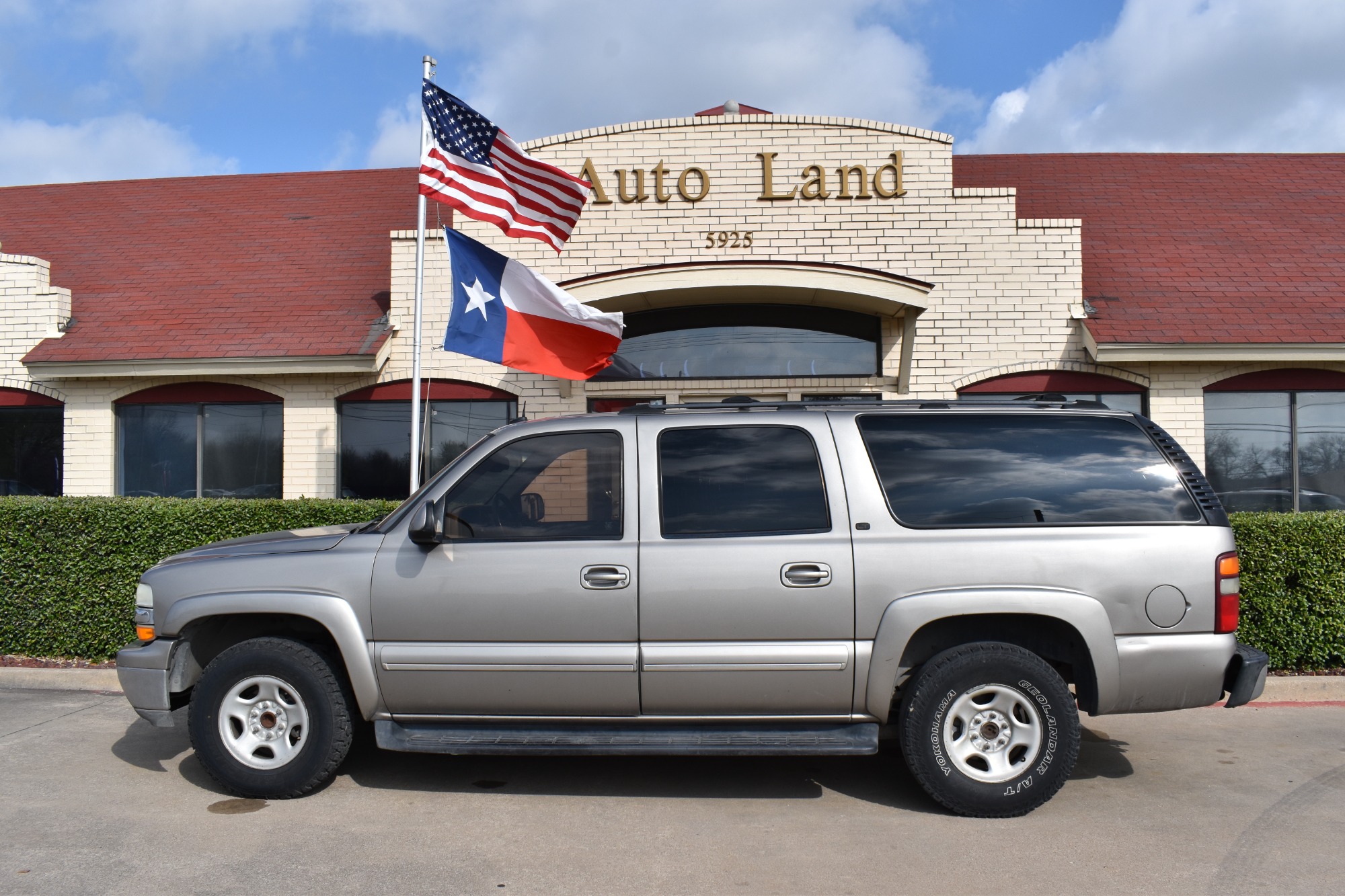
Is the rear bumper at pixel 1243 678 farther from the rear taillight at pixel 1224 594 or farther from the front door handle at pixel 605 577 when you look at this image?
the front door handle at pixel 605 577

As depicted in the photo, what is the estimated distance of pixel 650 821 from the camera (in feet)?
15.7

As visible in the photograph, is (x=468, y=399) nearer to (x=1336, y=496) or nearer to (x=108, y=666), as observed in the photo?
(x=108, y=666)

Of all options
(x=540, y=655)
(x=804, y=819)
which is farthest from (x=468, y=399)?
(x=804, y=819)

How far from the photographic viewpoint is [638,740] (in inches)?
191

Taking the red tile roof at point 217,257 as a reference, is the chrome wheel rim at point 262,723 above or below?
below

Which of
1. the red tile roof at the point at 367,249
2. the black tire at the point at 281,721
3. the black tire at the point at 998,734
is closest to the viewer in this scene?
the black tire at the point at 998,734

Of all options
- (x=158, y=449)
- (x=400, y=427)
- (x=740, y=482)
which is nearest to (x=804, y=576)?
(x=740, y=482)

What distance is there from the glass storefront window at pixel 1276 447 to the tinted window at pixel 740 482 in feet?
23.0

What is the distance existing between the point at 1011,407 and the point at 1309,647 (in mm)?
4005

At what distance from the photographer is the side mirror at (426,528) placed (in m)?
4.80

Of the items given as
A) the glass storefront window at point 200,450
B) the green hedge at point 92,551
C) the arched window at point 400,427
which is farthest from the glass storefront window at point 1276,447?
the glass storefront window at point 200,450

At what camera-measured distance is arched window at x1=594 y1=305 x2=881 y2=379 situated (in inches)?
417

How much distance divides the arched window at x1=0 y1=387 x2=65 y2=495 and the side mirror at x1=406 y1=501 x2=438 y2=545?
8.44 metres

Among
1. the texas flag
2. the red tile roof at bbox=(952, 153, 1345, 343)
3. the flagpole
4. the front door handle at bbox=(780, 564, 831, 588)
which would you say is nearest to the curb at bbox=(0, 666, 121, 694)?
the flagpole
